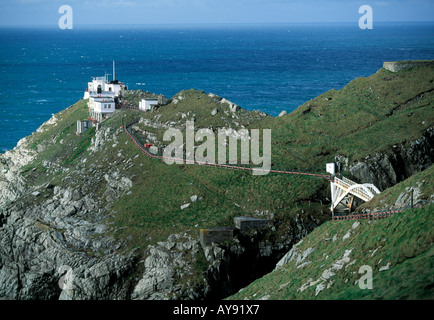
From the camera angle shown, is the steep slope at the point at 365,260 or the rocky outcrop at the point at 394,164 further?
the rocky outcrop at the point at 394,164

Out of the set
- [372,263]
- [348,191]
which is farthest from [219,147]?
[372,263]

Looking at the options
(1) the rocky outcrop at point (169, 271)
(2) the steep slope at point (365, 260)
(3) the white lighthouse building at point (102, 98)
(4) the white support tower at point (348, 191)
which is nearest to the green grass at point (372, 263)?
(2) the steep slope at point (365, 260)

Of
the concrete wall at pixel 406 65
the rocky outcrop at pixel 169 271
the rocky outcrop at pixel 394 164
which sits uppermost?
the concrete wall at pixel 406 65

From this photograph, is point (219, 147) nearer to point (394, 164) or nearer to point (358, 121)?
point (358, 121)

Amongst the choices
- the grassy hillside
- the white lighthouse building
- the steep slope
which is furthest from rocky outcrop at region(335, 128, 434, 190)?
the white lighthouse building

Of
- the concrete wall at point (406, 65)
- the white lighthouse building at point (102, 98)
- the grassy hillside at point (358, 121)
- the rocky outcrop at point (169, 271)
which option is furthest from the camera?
the white lighthouse building at point (102, 98)

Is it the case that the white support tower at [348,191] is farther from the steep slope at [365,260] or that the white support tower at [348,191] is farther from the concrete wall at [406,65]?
the concrete wall at [406,65]
